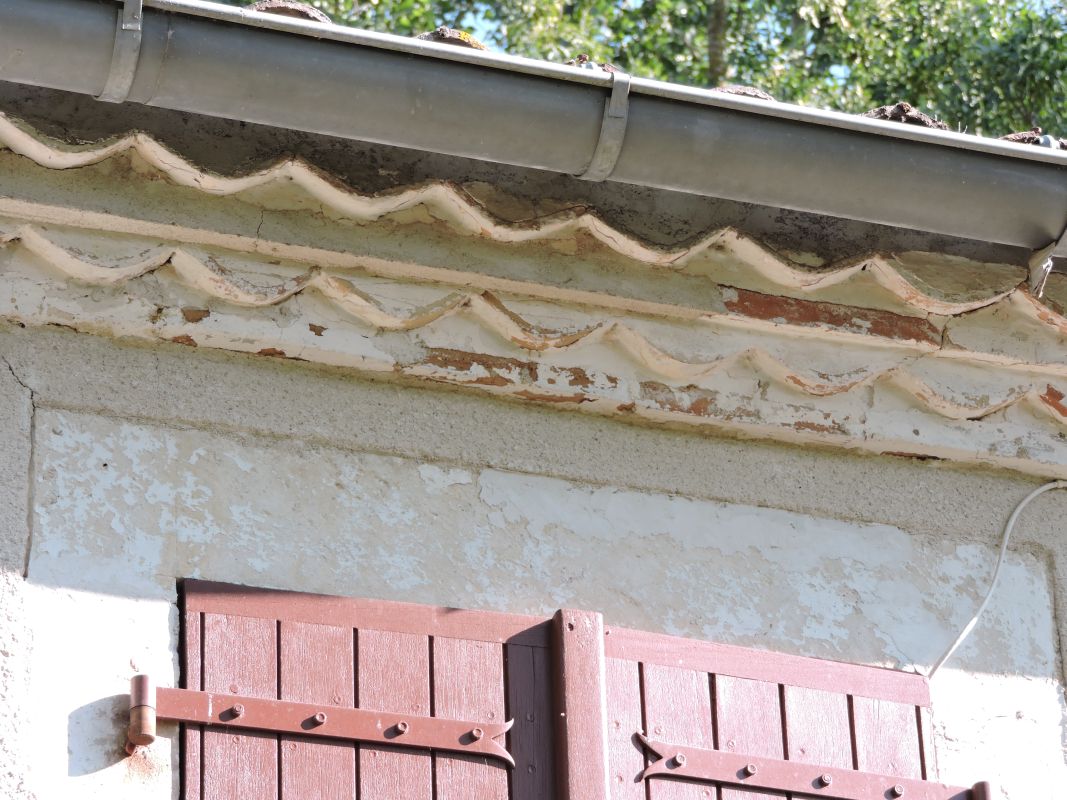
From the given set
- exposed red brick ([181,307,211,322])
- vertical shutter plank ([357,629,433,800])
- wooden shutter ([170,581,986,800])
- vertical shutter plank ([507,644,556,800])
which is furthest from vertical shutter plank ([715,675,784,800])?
exposed red brick ([181,307,211,322])

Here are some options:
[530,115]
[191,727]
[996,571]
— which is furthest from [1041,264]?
[191,727]

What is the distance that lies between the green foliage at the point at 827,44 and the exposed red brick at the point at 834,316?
585 centimetres

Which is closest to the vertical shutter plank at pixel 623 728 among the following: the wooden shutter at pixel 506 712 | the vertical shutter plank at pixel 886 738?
the wooden shutter at pixel 506 712

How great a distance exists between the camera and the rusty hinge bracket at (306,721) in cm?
330

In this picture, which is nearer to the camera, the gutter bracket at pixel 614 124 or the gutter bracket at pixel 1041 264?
the gutter bracket at pixel 614 124

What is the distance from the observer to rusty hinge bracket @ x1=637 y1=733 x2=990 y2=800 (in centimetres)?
358

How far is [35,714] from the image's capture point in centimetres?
331

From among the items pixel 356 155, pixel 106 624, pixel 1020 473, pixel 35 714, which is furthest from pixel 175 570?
pixel 1020 473

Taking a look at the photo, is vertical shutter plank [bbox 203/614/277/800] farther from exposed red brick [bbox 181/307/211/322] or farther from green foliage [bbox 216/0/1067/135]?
green foliage [bbox 216/0/1067/135]

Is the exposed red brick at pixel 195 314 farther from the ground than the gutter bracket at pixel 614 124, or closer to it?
closer to it

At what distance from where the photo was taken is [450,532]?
12.5 feet

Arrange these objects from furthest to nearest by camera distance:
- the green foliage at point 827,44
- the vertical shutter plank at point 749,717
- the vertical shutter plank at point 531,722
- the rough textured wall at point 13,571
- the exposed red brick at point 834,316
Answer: the green foliage at point 827,44, the exposed red brick at point 834,316, the vertical shutter plank at point 749,717, the vertical shutter plank at point 531,722, the rough textured wall at point 13,571

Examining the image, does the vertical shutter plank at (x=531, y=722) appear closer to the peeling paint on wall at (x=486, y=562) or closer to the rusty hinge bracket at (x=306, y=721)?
the rusty hinge bracket at (x=306, y=721)

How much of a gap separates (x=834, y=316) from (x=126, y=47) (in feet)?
5.32
